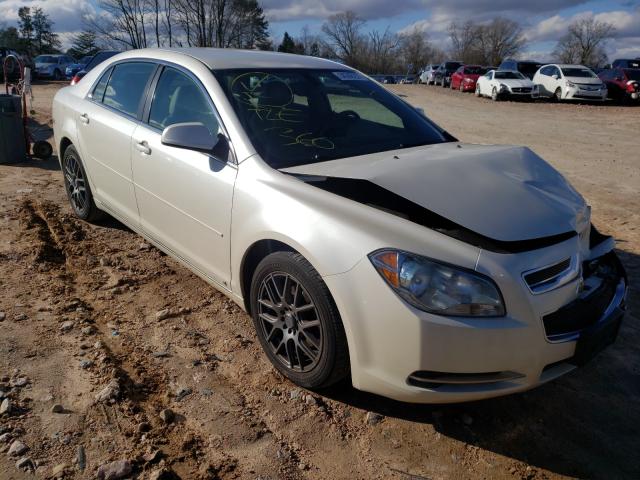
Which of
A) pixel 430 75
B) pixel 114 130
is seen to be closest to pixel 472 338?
pixel 114 130

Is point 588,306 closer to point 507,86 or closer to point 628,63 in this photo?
point 507,86

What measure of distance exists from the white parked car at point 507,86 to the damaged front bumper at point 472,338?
78.2 ft

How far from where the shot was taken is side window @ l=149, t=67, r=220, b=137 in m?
3.38

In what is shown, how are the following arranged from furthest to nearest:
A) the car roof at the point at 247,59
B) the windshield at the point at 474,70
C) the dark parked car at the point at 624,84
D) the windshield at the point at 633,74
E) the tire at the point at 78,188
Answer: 1. the windshield at the point at 474,70
2. the windshield at the point at 633,74
3. the dark parked car at the point at 624,84
4. the tire at the point at 78,188
5. the car roof at the point at 247,59

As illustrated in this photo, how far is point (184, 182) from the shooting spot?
11.1ft

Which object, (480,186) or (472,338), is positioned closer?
(472,338)

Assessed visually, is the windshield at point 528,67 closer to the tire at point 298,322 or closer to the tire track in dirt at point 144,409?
the tire track in dirt at point 144,409

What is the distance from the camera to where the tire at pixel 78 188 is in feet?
16.4

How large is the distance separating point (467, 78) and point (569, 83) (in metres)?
8.40

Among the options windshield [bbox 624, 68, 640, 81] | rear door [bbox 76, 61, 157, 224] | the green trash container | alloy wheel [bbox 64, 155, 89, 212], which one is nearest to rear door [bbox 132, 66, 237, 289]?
rear door [bbox 76, 61, 157, 224]

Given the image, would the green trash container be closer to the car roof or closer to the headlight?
the car roof

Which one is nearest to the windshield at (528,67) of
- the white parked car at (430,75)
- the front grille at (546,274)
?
the white parked car at (430,75)

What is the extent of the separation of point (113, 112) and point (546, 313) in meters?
3.57

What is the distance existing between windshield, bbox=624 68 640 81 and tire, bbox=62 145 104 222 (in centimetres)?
2547
